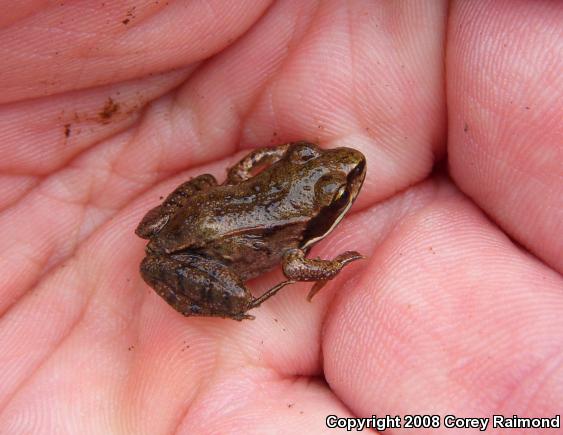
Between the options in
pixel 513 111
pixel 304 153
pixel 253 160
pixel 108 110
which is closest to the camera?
pixel 513 111

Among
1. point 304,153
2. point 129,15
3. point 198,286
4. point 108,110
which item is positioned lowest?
point 198,286

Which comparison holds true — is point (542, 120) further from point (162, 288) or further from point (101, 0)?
point (101, 0)

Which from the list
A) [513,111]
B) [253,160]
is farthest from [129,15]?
[513,111]

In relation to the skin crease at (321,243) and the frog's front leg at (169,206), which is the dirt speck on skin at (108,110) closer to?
the skin crease at (321,243)

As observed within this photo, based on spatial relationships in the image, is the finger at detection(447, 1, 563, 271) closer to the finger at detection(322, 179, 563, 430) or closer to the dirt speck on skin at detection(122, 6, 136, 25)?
the finger at detection(322, 179, 563, 430)

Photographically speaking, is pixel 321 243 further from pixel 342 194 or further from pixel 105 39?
pixel 105 39

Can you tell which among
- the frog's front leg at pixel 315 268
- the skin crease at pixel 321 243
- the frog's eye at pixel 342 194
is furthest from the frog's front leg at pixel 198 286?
the frog's eye at pixel 342 194

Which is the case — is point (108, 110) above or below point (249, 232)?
above
